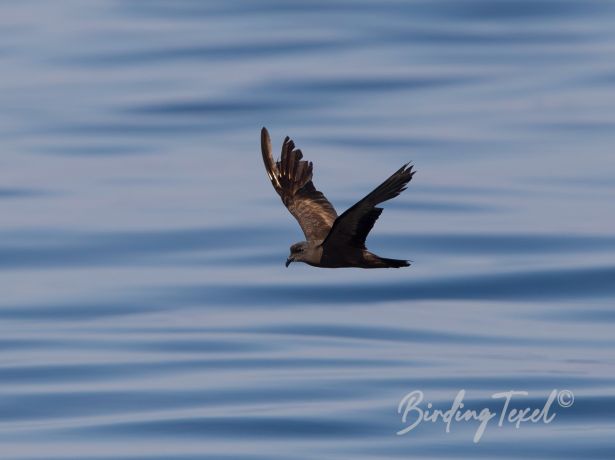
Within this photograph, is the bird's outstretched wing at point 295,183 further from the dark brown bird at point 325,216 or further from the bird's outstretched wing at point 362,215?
the bird's outstretched wing at point 362,215

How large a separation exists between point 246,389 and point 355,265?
32.4 feet

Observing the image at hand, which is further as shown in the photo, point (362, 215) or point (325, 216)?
point (325, 216)

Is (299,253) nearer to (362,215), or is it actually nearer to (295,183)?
(362,215)

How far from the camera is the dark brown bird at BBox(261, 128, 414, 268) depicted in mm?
17594

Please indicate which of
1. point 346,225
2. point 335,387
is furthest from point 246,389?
point 346,225

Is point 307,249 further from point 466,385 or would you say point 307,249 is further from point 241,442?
point 466,385

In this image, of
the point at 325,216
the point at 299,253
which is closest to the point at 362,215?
the point at 299,253

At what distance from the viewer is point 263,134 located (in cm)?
2034
